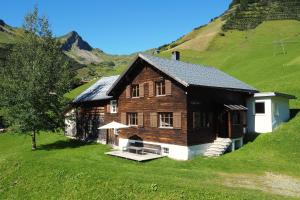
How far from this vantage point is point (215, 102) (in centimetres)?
2634

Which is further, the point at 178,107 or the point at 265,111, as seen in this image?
the point at 265,111

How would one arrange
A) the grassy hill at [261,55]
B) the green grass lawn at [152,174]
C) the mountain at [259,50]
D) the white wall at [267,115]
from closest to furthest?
the green grass lawn at [152,174], the white wall at [267,115], the grassy hill at [261,55], the mountain at [259,50]

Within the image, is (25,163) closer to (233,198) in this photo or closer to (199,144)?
(199,144)

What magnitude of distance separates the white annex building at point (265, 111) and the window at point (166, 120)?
31.5 ft

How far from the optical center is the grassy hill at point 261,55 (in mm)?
44906

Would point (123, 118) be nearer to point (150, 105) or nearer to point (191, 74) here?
point (150, 105)

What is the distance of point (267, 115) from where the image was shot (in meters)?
29.4

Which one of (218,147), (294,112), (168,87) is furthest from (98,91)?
(294,112)

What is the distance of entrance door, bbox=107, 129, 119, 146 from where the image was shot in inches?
1261

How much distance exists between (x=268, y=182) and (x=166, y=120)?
1022 centimetres

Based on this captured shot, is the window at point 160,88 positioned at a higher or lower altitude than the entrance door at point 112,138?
higher

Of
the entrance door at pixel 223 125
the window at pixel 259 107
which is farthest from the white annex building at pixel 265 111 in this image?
the entrance door at pixel 223 125

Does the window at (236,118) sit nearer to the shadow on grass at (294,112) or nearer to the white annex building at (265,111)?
the white annex building at (265,111)

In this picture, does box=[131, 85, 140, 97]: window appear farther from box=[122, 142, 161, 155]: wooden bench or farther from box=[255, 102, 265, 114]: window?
box=[255, 102, 265, 114]: window
